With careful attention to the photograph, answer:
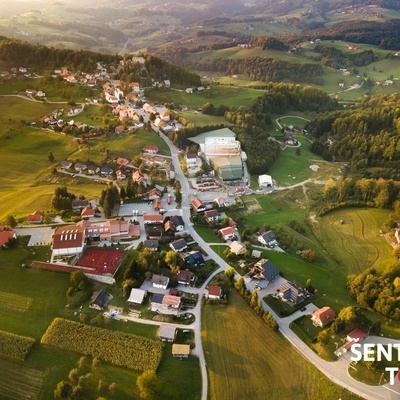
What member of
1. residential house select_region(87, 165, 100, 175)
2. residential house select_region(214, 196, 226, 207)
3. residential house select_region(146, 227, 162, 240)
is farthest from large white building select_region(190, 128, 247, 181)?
residential house select_region(146, 227, 162, 240)

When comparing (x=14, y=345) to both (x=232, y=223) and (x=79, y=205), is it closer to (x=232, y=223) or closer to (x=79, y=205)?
(x=79, y=205)

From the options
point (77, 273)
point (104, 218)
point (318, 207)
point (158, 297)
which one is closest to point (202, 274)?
point (158, 297)

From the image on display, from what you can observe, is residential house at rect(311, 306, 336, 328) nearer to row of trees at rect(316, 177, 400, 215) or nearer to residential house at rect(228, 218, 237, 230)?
residential house at rect(228, 218, 237, 230)

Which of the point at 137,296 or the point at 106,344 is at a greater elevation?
the point at 137,296

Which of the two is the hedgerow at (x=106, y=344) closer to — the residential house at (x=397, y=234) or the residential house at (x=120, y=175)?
the residential house at (x=120, y=175)

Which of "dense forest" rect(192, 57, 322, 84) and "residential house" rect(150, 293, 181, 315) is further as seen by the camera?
"dense forest" rect(192, 57, 322, 84)

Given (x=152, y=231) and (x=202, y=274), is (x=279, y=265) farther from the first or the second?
(x=152, y=231)

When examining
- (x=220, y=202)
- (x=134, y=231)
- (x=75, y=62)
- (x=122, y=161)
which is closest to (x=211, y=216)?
(x=220, y=202)

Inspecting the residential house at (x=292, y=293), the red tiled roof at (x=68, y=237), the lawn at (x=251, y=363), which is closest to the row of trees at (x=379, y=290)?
the residential house at (x=292, y=293)
